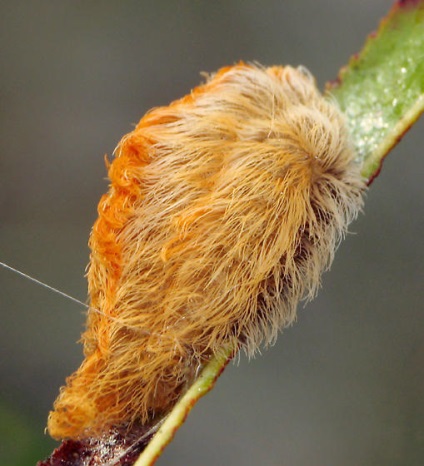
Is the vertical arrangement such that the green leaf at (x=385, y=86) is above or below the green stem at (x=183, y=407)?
above

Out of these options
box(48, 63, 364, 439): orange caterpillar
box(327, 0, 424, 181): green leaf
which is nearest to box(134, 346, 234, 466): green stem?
box(48, 63, 364, 439): orange caterpillar

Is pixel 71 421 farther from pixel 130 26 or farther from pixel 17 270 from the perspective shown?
pixel 130 26

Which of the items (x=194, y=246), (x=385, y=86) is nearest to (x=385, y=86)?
(x=385, y=86)

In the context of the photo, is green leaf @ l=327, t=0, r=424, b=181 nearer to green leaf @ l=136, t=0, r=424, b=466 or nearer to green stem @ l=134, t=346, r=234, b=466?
green leaf @ l=136, t=0, r=424, b=466

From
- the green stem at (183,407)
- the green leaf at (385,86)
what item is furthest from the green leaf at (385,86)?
the green stem at (183,407)

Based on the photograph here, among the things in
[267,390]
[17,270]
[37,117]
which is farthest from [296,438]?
[37,117]

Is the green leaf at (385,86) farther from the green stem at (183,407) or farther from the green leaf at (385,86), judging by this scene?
the green stem at (183,407)
